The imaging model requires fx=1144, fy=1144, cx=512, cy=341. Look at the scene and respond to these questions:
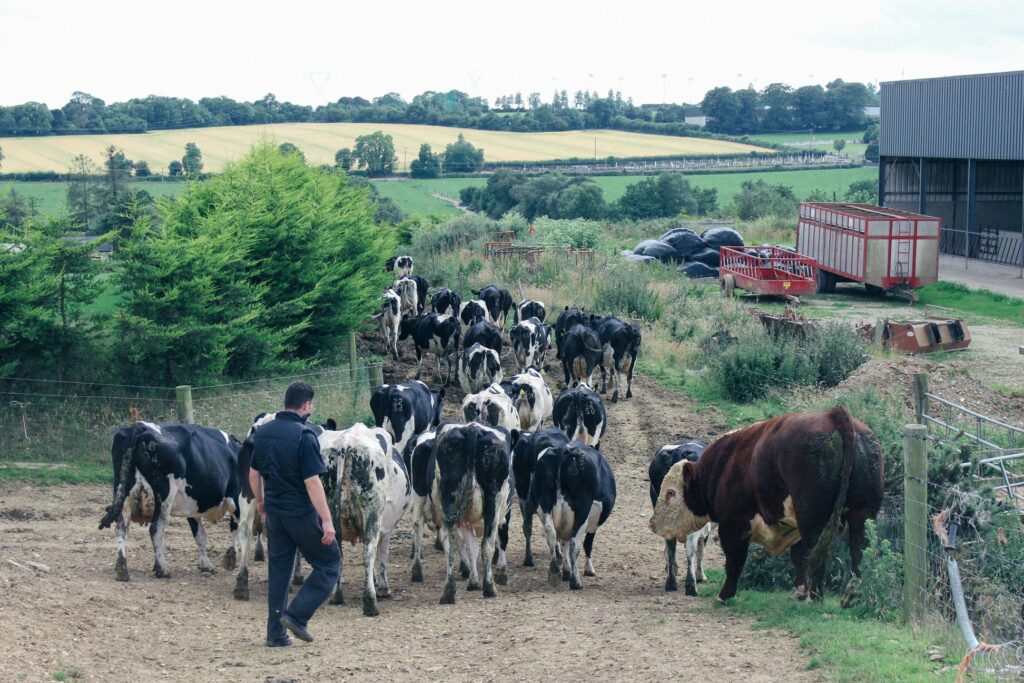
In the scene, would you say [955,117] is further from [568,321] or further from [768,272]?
[568,321]

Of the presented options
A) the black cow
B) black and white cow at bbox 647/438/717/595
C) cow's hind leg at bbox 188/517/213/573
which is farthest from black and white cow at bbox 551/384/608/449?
the black cow

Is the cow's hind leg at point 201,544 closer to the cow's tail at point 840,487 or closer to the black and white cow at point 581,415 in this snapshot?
the black and white cow at point 581,415

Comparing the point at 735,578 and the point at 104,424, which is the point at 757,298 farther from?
the point at 735,578

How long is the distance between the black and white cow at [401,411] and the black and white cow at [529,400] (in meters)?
1.72

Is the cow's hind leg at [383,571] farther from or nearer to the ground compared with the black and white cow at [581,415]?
nearer to the ground

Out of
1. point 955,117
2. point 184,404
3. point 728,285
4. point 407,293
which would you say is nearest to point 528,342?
point 407,293

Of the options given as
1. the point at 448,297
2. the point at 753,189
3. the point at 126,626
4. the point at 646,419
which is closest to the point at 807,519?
the point at 126,626

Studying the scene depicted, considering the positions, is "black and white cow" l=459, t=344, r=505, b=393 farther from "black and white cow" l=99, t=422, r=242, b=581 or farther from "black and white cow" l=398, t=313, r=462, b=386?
"black and white cow" l=99, t=422, r=242, b=581

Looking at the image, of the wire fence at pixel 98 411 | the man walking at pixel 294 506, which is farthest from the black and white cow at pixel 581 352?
the man walking at pixel 294 506

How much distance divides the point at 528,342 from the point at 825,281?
18906mm

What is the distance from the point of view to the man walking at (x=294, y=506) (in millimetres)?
8805

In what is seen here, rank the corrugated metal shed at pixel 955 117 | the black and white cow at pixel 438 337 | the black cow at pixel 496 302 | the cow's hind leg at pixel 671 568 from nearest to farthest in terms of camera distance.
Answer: the cow's hind leg at pixel 671 568
the black and white cow at pixel 438 337
the black cow at pixel 496 302
the corrugated metal shed at pixel 955 117

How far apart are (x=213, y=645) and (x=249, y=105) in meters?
109

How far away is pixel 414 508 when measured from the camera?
40.8ft
